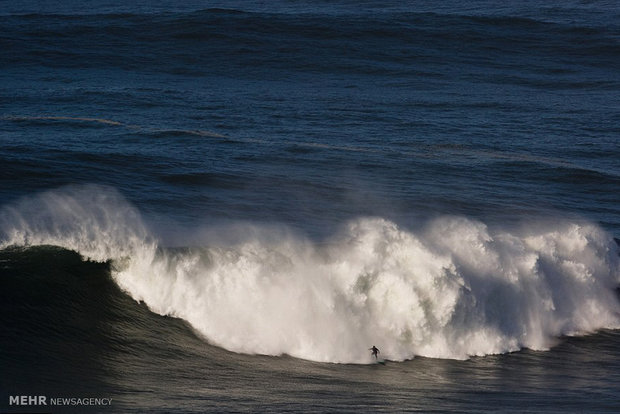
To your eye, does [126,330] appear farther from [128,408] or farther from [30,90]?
[30,90]

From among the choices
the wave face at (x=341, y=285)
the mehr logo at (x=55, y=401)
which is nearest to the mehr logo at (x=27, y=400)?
the mehr logo at (x=55, y=401)

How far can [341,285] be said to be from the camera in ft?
51.2

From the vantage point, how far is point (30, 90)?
99.8ft

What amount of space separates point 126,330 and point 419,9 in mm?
35739

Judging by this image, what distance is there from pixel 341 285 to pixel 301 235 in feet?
9.19

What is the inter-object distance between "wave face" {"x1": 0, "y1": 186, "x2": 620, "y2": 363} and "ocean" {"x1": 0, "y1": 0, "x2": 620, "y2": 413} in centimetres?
4

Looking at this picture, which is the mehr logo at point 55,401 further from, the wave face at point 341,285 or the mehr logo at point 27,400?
the wave face at point 341,285

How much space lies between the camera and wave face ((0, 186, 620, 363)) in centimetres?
1498

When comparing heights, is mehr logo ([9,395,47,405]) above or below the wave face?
below

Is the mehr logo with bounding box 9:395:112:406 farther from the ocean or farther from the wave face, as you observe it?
the wave face

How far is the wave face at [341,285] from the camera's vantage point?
15.0 m

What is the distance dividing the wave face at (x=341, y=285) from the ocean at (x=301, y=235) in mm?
42

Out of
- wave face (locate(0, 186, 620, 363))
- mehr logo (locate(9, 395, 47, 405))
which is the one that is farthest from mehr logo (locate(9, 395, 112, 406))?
wave face (locate(0, 186, 620, 363))

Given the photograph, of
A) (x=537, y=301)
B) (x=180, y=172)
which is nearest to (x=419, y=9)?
(x=180, y=172)
